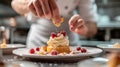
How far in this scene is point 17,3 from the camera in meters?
1.40

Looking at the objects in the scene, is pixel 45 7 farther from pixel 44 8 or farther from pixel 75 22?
pixel 75 22

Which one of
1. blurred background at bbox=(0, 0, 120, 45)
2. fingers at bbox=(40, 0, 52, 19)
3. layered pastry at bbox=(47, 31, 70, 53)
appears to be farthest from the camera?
blurred background at bbox=(0, 0, 120, 45)

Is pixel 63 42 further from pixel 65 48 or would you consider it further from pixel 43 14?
pixel 43 14

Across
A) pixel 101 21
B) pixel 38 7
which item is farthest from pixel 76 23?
pixel 101 21

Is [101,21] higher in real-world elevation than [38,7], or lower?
higher

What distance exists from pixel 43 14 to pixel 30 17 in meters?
0.57

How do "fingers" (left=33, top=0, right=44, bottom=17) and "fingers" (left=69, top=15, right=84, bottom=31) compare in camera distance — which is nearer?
"fingers" (left=33, top=0, right=44, bottom=17)

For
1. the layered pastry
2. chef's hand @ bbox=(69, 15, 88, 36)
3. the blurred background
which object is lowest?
the layered pastry

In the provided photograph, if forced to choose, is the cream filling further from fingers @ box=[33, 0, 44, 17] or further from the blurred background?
the blurred background

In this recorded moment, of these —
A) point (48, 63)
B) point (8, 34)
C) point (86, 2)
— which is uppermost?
point (86, 2)

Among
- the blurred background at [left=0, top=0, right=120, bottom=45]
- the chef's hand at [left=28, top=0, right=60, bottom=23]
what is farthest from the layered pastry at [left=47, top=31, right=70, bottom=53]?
the blurred background at [left=0, top=0, right=120, bottom=45]

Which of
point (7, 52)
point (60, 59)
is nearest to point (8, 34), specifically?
point (7, 52)

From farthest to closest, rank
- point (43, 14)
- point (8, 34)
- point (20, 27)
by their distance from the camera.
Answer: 1. point (20, 27)
2. point (8, 34)
3. point (43, 14)

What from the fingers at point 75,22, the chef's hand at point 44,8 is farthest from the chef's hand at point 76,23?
the chef's hand at point 44,8
